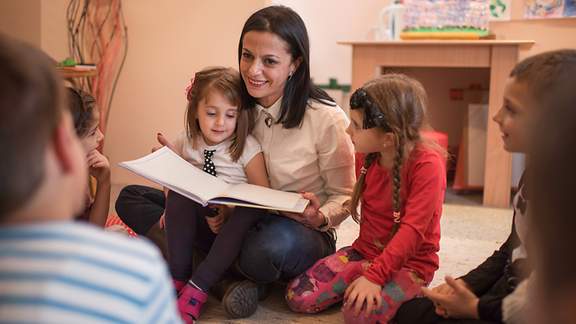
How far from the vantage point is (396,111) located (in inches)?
49.3

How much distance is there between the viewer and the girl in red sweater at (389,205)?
1223 mm

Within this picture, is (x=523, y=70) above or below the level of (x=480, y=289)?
above

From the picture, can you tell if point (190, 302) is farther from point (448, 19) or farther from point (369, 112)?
point (448, 19)

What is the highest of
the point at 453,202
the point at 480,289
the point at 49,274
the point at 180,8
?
the point at 180,8

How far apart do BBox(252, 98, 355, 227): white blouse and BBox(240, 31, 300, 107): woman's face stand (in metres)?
0.07

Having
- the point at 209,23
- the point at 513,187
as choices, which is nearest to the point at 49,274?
the point at 209,23

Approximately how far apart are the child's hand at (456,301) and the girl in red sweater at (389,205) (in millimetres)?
132

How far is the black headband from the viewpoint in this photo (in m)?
1.25

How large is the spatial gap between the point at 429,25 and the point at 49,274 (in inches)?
92.6

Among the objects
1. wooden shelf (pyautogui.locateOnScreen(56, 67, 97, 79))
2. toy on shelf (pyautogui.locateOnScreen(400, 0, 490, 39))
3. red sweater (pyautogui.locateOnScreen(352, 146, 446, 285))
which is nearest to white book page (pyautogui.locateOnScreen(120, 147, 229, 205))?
red sweater (pyautogui.locateOnScreen(352, 146, 446, 285))

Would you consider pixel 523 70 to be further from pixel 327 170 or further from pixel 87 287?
pixel 87 287

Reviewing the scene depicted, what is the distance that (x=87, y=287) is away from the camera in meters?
0.50

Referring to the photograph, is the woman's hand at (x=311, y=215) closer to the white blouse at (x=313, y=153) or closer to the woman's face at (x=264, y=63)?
the white blouse at (x=313, y=153)

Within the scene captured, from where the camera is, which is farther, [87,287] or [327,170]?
[327,170]
